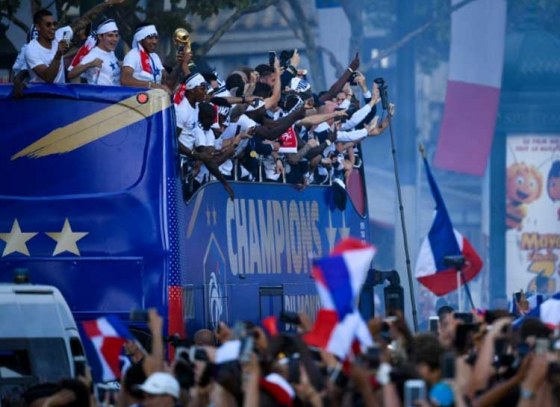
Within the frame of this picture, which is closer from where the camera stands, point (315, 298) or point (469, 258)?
point (469, 258)

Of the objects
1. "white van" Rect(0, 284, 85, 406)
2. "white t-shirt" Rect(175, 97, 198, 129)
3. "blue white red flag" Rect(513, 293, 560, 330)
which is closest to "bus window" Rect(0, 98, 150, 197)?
"white t-shirt" Rect(175, 97, 198, 129)

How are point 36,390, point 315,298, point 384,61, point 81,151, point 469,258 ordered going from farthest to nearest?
1. point 384,61
2. point 315,298
3. point 469,258
4. point 81,151
5. point 36,390

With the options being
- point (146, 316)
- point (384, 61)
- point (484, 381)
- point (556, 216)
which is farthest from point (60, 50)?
point (384, 61)

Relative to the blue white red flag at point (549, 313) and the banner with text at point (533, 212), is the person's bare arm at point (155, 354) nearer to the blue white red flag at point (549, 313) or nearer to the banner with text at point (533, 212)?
the blue white red flag at point (549, 313)

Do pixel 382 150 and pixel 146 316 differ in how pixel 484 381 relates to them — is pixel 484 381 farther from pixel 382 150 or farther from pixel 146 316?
pixel 382 150

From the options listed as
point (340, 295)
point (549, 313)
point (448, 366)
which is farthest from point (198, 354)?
point (549, 313)

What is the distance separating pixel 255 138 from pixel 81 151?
3755 mm

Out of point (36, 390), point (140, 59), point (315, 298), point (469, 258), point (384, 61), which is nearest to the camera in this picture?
point (36, 390)

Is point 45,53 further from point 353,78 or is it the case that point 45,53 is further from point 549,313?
point 353,78

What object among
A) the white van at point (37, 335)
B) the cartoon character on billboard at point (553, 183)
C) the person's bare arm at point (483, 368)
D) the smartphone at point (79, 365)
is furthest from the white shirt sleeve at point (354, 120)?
the cartoon character on billboard at point (553, 183)

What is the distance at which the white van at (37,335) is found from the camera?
46.6 feet

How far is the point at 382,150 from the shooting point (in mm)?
54188

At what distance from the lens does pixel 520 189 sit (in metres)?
45.5

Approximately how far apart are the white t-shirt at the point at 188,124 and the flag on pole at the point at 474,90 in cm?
2767
